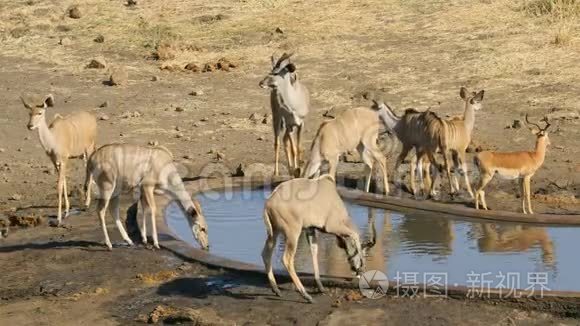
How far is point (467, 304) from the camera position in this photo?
28.7 feet

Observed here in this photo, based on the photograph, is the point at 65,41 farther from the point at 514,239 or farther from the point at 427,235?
the point at 514,239

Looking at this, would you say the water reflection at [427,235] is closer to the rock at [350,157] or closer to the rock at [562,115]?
the rock at [350,157]

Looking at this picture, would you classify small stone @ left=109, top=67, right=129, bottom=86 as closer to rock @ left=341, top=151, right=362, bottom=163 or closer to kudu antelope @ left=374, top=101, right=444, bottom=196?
rock @ left=341, top=151, right=362, bottom=163

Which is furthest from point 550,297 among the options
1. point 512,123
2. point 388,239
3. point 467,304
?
point 512,123

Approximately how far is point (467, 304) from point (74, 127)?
5761 mm

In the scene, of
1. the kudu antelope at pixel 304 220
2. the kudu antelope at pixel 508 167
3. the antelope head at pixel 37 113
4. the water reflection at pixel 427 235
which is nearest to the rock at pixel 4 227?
the antelope head at pixel 37 113

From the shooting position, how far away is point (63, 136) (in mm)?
12828

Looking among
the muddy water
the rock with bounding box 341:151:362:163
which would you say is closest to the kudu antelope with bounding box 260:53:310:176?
the rock with bounding box 341:151:362:163

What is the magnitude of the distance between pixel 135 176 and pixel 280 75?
3624 mm

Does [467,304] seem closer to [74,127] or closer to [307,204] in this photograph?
[307,204]

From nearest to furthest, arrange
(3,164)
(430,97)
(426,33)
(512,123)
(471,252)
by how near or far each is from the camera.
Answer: (471,252) → (3,164) → (512,123) → (430,97) → (426,33)

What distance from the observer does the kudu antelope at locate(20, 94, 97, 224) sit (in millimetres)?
12500

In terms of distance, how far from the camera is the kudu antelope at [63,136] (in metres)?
12.5

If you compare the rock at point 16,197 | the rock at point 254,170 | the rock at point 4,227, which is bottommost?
the rock at point 4,227
